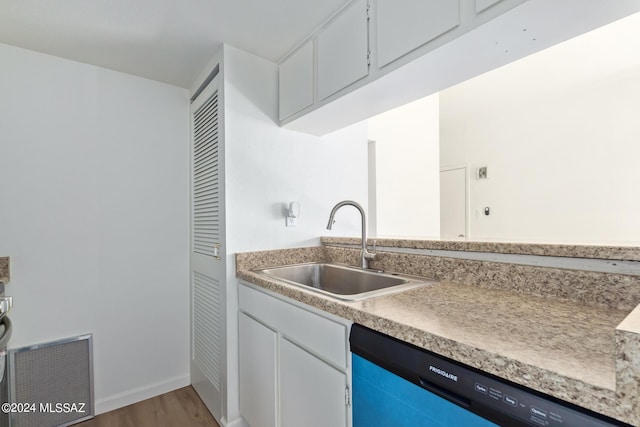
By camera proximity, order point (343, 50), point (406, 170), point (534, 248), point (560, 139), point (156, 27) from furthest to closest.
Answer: point (560, 139), point (406, 170), point (156, 27), point (343, 50), point (534, 248)

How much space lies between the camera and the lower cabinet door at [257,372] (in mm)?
1369

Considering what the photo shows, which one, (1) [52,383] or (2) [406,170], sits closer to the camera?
(1) [52,383]

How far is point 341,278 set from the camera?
1.78 meters

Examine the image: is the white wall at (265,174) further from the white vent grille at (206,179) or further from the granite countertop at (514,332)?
the granite countertop at (514,332)

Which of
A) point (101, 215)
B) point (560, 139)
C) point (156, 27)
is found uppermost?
point (156, 27)

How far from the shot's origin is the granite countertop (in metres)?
0.51

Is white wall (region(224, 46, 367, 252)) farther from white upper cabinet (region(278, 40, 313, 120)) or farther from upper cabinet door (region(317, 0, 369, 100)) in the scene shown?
upper cabinet door (region(317, 0, 369, 100))

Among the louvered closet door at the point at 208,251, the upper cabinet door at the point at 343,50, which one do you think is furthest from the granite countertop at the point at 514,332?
the upper cabinet door at the point at 343,50

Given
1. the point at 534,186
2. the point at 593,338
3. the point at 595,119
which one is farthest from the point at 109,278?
the point at 595,119

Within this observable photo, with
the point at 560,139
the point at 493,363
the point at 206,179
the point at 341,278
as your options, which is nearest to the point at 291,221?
the point at 341,278

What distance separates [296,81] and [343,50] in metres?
0.41

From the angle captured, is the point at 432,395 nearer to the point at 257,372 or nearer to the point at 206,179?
the point at 257,372

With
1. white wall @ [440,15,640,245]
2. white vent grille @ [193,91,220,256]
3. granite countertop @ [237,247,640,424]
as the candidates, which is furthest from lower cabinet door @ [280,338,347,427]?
white wall @ [440,15,640,245]

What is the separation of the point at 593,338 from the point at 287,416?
113 centimetres
